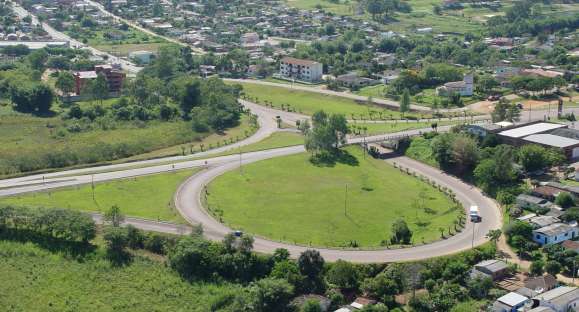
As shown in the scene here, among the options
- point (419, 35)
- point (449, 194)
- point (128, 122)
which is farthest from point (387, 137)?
point (419, 35)

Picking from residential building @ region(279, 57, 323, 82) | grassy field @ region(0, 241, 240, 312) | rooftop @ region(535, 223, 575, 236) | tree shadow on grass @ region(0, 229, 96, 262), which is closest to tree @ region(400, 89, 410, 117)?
residential building @ region(279, 57, 323, 82)

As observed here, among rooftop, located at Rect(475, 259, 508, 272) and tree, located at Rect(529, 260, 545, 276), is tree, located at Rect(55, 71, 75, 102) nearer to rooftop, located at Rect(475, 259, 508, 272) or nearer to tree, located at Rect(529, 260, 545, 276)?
rooftop, located at Rect(475, 259, 508, 272)

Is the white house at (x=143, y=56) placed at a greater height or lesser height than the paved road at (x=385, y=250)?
greater

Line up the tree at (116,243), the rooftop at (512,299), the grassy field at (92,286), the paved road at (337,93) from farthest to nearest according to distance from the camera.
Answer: the paved road at (337,93) < the tree at (116,243) < the grassy field at (92,286) < the rooftop at (512,299)

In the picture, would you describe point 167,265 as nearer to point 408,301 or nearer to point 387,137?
point 408,301

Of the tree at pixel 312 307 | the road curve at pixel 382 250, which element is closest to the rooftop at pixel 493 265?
the road curve at pixel 382 250

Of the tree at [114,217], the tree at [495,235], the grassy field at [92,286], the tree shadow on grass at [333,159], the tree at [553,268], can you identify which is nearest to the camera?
the grassy field at [92,286]

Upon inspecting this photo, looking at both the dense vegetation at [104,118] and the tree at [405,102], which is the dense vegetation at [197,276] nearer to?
the dense vegetation at [104,118]
